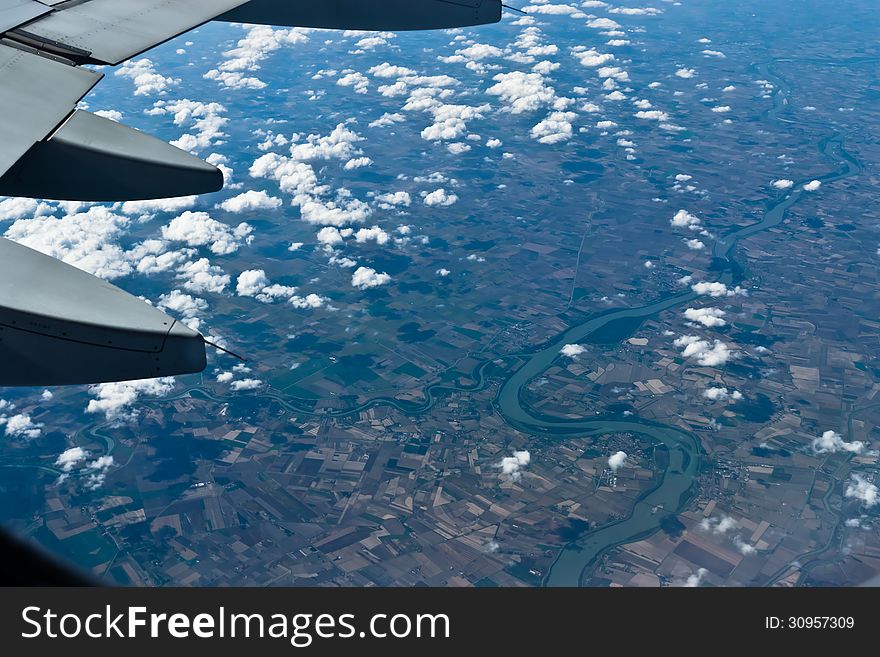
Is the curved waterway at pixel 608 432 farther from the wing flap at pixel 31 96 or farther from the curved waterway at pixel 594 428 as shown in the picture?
the wing flap at pixel 31 96

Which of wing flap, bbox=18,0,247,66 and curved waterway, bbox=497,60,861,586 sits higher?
wing flap, bbox=18,0,247,66

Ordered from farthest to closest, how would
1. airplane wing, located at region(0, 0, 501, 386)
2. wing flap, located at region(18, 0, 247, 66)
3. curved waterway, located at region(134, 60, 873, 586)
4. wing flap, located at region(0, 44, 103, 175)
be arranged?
1. curved waterway, located at region(134, 60, 873, 586)
2. wing flap, located at region(18, 0, 247, 66)
3. wing flap, located at region(0, 44, 103, 175)
4. airplane wing, located at region(0, 0, 501, 386)

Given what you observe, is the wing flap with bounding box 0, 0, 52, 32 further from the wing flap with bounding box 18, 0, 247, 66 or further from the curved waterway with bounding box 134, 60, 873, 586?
the curved waterway with bounding box 134, 60, 873, 586

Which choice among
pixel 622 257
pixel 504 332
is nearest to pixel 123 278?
pixel 504 332

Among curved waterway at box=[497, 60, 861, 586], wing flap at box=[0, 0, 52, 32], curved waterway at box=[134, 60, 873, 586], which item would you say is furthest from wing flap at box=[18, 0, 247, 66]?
curved waterway at box=[134, 60, 873, 586]

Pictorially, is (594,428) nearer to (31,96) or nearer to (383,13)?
(383,13)

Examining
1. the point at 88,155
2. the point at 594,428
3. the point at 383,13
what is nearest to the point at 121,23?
the point at 88,155
